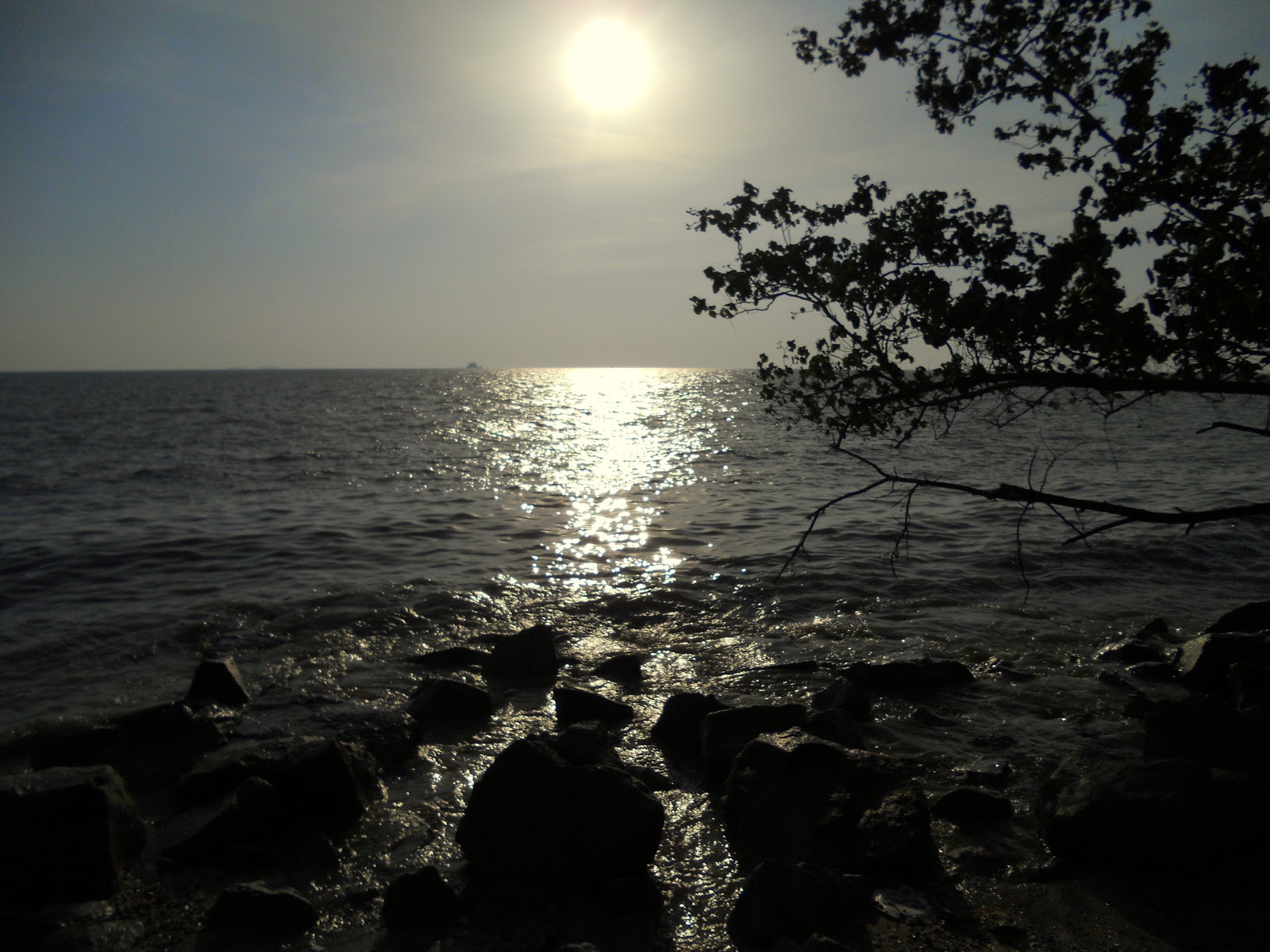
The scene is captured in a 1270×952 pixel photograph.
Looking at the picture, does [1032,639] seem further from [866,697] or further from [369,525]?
[369,525]

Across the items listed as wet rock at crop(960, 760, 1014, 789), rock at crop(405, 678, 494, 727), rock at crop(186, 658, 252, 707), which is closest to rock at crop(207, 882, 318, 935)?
rock at crop(405, 678, 494, 727)

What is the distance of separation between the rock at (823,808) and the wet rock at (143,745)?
16.6 ft

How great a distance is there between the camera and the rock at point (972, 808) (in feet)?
20.9

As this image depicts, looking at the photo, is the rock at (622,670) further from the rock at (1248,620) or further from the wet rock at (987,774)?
the rock at (1248,620)

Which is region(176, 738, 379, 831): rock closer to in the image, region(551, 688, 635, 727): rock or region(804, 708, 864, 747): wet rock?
region(551, 688, 635, 727): rock

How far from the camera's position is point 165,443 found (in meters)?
37.8

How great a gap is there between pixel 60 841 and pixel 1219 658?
1124 centimetres

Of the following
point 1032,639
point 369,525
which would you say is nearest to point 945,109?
point 1032,639

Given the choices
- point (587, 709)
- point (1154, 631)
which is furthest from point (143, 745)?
point (1154, 631)

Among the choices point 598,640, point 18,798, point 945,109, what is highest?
point 945,109

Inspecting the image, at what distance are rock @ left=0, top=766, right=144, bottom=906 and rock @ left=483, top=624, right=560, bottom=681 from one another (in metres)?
4.66

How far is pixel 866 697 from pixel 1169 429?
139ft

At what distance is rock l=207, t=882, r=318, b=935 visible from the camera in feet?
17.0

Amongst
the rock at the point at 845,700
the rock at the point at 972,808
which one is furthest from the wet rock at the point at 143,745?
the rock at the point at 972,808
